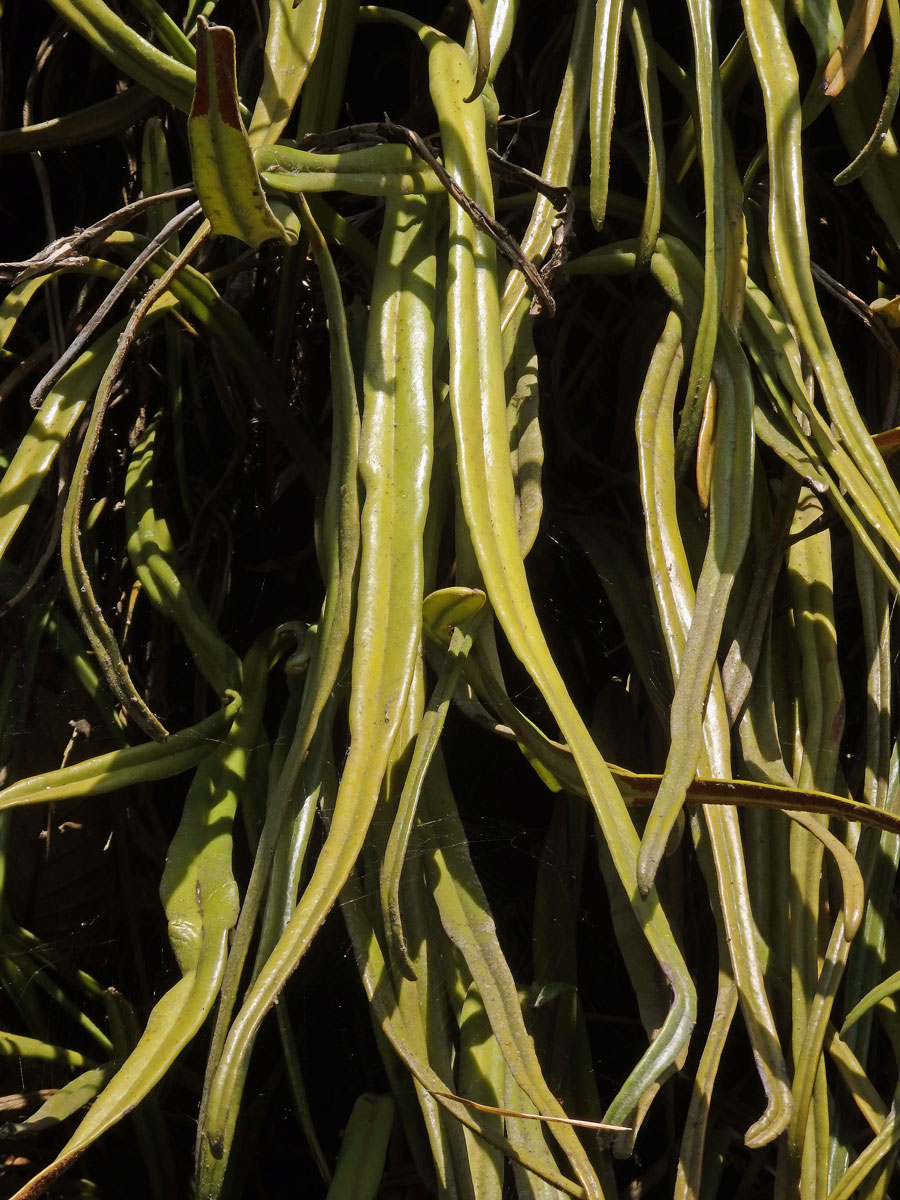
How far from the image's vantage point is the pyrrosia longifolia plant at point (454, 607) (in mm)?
528

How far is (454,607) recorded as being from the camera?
0.53 m

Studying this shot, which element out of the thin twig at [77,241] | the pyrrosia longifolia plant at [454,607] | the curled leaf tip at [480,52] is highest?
the curled leaf tip at [480,52]

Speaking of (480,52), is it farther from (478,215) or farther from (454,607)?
(454,607)

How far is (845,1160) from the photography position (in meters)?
0.57

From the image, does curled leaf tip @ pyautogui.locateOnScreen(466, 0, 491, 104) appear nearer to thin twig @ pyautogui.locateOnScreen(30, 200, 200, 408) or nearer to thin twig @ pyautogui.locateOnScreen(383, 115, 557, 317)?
thin twig @ pyautogui.locateOnScreen(383, 115, 557, 317)

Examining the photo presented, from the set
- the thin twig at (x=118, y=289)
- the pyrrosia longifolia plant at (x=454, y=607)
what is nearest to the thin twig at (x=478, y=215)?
the pyrrosia longifolia plant at (x=454, y=607)

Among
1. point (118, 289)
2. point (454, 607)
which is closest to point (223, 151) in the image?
point (118, 289)

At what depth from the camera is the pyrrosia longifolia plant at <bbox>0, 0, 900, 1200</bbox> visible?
0.53 meters

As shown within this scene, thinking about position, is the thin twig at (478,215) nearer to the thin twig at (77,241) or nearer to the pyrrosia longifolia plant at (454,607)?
the pyrrosia longifolia plant at (454,607)

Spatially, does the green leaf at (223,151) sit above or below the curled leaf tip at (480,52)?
below

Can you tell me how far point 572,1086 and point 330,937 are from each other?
0.55ft

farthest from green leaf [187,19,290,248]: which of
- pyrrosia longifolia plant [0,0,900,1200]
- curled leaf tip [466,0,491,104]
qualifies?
curled leaf tip [466,0,491,104]

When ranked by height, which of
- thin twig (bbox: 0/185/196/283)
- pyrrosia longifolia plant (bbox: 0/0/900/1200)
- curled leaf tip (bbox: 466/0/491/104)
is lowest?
pyrrosia longifolia plant (bbox: 0/0/900/1200)

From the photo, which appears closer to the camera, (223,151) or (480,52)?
(223,151)
